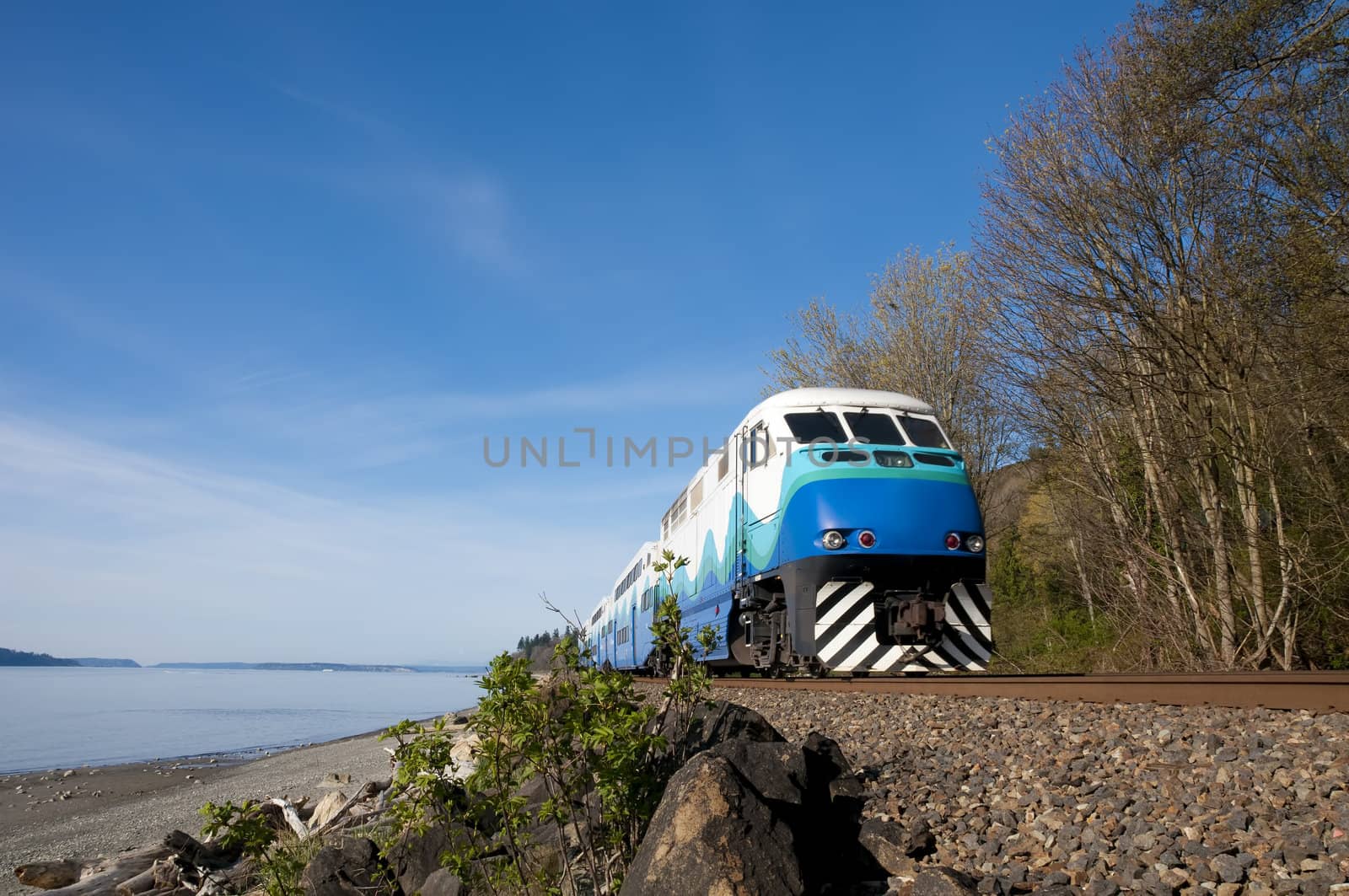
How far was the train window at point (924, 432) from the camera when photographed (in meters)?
10.6

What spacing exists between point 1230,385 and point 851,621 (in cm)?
632

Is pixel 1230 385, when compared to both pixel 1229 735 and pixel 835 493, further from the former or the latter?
pixel 1229 735

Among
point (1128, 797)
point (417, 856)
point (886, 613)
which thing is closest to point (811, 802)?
point (1128, 797)

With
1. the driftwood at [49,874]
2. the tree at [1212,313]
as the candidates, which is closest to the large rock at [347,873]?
the driftwood at [49,874]

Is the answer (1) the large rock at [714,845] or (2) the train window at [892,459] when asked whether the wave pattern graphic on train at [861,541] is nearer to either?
(2) the train window at [892,459]

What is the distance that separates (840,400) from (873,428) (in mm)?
582

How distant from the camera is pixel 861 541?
9.40 metres

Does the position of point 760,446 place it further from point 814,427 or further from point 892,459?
point 892,459

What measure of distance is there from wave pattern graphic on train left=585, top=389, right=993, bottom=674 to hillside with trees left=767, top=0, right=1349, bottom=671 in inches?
154

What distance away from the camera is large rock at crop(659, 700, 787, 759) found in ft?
17.1

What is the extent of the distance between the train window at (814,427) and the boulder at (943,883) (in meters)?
6.96

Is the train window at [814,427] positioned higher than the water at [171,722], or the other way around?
the train window at [814,427]

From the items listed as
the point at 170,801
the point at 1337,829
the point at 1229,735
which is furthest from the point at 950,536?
the point at 170,801

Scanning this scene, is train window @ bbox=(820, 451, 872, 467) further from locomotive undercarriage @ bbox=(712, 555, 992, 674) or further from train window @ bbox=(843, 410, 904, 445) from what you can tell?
locomotive undercarriage @ bbox=(712, 555, 992, 674)
